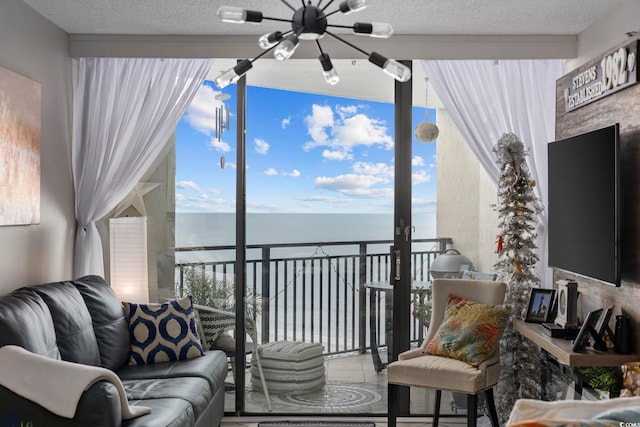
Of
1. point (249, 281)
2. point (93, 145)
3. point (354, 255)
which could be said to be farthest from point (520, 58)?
point (93, 145)

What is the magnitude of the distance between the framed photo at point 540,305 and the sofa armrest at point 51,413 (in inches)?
102

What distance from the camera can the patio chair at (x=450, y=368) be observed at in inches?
151

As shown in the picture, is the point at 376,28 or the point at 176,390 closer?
the point at 376,28

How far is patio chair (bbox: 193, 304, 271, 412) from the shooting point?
4777 millimetres

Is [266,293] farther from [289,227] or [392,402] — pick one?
[392,402]

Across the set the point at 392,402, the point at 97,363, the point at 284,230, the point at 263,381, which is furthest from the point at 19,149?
the point at 392,402

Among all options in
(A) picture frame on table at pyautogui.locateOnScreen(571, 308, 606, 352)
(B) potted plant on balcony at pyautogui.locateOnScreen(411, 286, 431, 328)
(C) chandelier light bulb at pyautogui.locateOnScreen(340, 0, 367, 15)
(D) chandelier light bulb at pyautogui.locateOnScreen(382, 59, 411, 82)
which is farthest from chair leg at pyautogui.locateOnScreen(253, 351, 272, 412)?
(C) chandelier light bulb at pyautogui.locateOnScreen(340, 0, 367, 15)

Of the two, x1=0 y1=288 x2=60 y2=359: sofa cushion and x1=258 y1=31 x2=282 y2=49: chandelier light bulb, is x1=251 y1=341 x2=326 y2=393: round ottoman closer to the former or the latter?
x1=0 y1=288 x2=60 y2=359: sofa cushion

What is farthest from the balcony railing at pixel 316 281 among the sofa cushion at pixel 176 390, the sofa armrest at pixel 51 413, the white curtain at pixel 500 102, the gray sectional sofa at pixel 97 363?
the sofa armrest at pixel 51 413

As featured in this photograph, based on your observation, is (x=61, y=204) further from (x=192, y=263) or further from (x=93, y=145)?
(x=192, y=263)

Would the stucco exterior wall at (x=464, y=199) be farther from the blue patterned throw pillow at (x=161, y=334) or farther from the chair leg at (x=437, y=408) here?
the blue patterned throw pillow at (x=161, y=334)

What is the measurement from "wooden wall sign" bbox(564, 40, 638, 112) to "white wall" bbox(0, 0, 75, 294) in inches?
129

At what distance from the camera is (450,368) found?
3.87 m

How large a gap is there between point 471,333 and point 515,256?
0.62m
